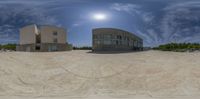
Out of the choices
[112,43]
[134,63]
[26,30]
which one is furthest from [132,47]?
[134,63]

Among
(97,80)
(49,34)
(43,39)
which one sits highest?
(49,34)

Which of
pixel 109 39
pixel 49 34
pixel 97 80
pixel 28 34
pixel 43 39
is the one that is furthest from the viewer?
pixel 28 34

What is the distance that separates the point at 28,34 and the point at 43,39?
3945mm

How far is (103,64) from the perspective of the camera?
84.3ft

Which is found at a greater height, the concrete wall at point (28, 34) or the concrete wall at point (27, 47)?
the concrete wall at point (28, 34)

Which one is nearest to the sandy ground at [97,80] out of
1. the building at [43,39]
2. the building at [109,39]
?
the building at [109,39]

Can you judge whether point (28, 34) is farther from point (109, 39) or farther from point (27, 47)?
point (109, 39)

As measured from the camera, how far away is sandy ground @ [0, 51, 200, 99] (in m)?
16.8

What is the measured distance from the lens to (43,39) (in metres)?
57.1

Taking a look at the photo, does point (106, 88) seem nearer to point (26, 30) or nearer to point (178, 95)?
point (178, 95)

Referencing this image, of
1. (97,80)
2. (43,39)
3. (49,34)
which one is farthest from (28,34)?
(97,80)

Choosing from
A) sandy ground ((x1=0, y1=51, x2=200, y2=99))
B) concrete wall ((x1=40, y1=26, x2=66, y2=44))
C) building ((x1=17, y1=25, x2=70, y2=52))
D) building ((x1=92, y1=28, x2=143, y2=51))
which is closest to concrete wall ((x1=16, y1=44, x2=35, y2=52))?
building ((x1=17, y1=25, x2=70, y2=52))

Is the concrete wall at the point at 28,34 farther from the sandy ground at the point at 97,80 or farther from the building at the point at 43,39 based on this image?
the sandy ground at the point at 97,80

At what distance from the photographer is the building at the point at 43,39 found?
185 feet
